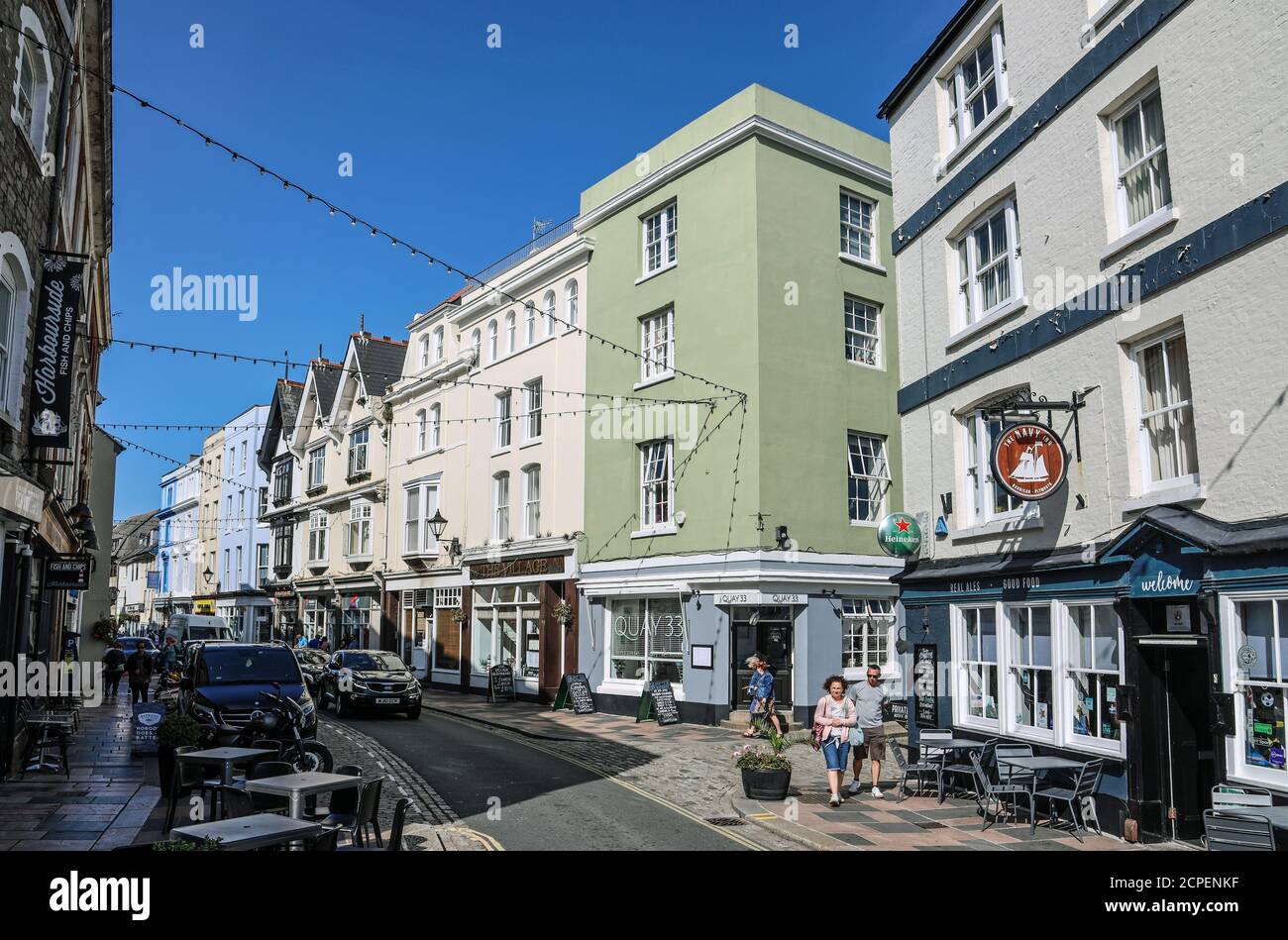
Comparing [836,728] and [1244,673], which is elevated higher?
[1244,673]

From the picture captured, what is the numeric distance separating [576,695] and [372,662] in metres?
5.15

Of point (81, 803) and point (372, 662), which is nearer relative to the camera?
point (81, 803)

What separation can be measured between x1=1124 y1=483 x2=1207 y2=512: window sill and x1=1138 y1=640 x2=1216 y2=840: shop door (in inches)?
59.2

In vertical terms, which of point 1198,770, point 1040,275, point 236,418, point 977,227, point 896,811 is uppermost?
point 236,418

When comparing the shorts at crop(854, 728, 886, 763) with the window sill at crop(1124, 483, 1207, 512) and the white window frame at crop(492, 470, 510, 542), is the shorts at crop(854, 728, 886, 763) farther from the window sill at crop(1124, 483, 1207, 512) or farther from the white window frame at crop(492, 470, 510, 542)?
the white window frame at crop(492, 470, 510, 542)

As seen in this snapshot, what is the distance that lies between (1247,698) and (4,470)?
12885 millimetres

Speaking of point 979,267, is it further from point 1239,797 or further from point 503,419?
point 503,419

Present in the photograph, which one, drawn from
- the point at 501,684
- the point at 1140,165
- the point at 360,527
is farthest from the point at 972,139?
the point at 360,527

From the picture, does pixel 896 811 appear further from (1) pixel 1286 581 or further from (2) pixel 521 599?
(2) pixel 521 599

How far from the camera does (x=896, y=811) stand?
12320 millimetres

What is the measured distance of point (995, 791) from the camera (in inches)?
437

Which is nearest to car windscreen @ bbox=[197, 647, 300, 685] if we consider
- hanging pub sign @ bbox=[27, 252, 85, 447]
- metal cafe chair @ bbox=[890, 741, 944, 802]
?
hanging pub sign @ bbox=[27, 252, 85, 447]

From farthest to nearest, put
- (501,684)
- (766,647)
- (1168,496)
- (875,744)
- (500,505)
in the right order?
1. (500,505)
2. (501,684)
3. (766,647)
4. (875,744)
5. (1168,496)
